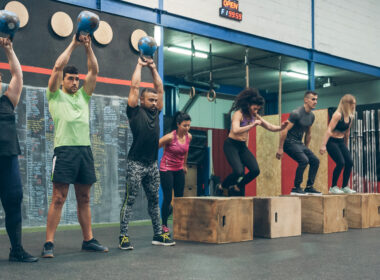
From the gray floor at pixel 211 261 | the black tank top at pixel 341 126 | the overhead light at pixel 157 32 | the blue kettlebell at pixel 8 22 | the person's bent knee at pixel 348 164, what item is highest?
the overhead light at pixel 157 32

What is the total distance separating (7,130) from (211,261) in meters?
1.73

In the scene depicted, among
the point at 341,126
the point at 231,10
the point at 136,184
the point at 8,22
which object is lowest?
the point at 136,184

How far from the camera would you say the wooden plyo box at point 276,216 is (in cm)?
486

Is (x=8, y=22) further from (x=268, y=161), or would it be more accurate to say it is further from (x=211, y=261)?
(x=268, y=161)

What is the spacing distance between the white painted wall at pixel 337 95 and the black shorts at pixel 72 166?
9.82 meters

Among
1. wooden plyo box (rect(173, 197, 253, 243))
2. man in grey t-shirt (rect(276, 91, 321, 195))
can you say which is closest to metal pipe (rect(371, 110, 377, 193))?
man in grey t-shirt (rect(276, 91, 321, 195))

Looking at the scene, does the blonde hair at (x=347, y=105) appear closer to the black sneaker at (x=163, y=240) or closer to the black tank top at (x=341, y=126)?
the black tank top at (x=341, y=126)

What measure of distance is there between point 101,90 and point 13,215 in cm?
305

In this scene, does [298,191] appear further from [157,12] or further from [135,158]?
[157,12]

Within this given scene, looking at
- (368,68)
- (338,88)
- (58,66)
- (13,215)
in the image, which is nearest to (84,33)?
(58,66)

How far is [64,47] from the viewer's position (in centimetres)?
580

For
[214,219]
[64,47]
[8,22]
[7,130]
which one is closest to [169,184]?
[214,219]

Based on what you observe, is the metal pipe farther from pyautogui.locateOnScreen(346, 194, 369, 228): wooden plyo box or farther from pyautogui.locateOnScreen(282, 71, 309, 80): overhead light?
pyautogui.locateOnScreen(346, 194, 369, 228): wooden plyo box

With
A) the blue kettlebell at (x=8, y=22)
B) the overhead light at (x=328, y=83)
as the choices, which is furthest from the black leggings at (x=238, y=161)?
the overhead light at (x=328, y=83)
